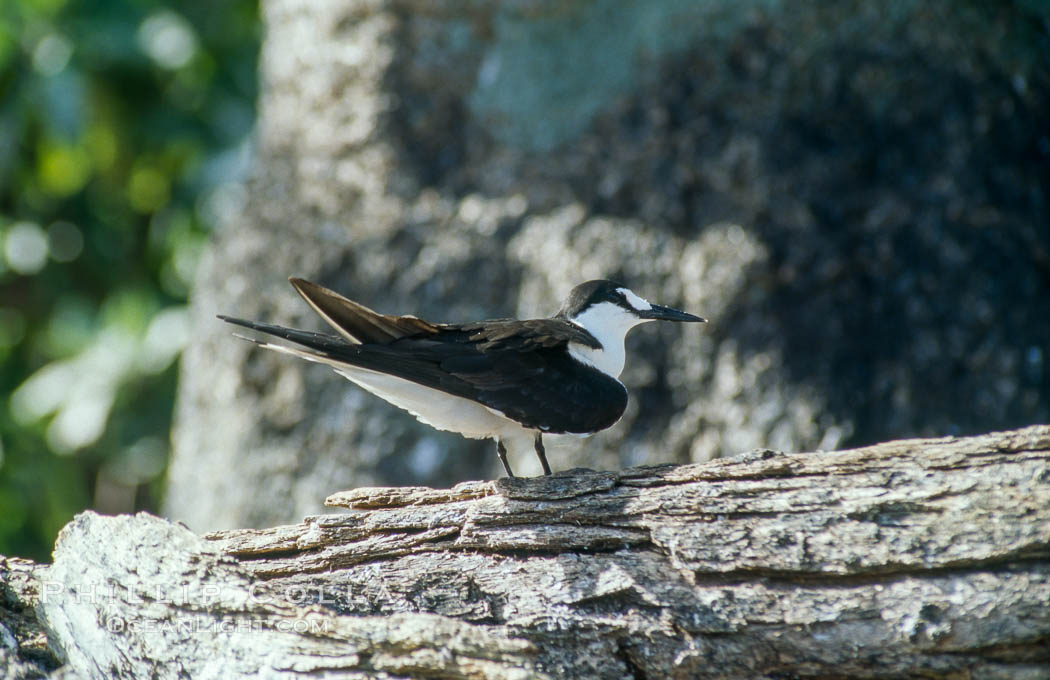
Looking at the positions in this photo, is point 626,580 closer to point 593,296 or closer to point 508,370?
point 508,370

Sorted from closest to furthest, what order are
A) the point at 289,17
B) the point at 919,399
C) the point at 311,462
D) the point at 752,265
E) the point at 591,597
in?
1. the point at 591,597
2. the point at 919,399
3. the point at 752,265
4. the point at 311,462
5. the point at 289,17

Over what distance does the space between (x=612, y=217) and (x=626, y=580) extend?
13.1 feet

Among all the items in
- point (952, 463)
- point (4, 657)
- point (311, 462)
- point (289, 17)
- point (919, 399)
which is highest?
point (289, 17)

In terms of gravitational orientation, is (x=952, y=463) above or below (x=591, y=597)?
above

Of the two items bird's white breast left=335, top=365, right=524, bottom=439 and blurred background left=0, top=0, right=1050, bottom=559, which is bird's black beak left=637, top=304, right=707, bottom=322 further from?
blurred background left=0, top=0, right=1050, bottom=559

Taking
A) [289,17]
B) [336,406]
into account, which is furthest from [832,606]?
[289,17]

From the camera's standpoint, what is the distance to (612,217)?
7.12 metres

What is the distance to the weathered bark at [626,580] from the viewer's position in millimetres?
3164

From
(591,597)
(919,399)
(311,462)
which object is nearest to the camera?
(591,597)

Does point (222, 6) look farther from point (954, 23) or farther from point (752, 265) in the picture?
point (954, 23)

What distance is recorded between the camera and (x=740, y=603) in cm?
335

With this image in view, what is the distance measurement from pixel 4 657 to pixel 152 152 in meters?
7.29

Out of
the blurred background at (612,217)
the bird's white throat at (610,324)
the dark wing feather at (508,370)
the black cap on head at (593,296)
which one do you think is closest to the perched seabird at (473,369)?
→ the dark wing feather at (508,370)

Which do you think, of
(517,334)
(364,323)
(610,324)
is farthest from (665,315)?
(364,323)
